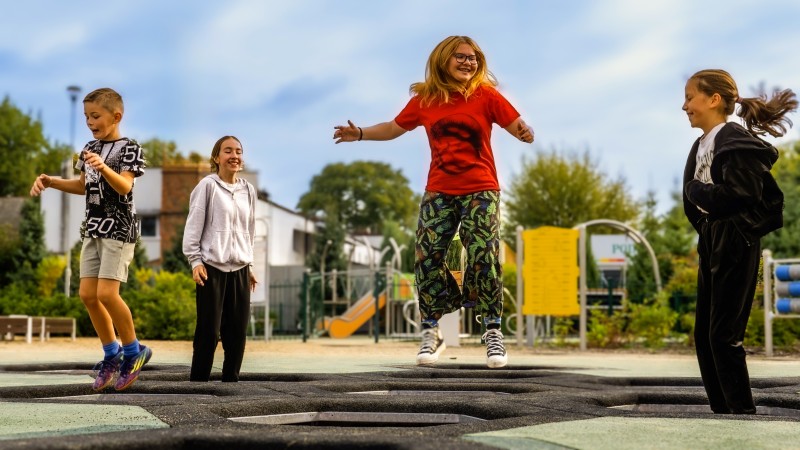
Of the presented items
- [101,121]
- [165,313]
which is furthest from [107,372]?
[165,313]

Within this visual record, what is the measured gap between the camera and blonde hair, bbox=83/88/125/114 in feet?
15.8

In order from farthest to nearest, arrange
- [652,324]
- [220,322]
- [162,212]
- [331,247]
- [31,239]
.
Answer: [162,212], [331,247], [31,239], [652,324], [220,322]

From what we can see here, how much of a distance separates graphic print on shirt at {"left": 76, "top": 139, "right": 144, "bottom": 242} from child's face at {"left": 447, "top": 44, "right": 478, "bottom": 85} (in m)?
1.71

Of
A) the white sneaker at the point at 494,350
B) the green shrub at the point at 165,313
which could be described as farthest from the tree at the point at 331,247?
the white sneaker at the point at 494,350

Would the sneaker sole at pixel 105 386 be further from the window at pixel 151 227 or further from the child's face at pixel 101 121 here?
the window at pixel 151 227

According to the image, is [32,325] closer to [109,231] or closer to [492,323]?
[109,231]

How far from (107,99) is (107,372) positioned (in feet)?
4.54

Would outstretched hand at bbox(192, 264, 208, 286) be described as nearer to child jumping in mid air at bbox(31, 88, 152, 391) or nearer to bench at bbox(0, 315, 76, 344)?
child jumping in mid air at bbox(31, 88, 152, 391)

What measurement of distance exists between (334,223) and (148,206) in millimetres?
7912

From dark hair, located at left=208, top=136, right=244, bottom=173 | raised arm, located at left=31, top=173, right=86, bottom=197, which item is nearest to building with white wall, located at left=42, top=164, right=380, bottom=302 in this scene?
dark hair, located at left=208, top=136, right=244, bottom=173

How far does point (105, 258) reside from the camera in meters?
4.73

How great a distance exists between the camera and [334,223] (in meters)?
39.2

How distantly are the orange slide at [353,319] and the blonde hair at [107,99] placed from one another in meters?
19.9

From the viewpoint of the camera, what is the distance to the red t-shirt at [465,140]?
16.3 ft
